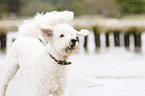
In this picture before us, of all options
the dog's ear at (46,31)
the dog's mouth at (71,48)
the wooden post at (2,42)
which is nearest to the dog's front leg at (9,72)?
the dog's ear at (46,31)

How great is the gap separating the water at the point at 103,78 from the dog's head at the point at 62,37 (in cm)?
249

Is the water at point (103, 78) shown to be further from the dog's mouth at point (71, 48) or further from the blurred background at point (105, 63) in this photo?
the dog's mouth at point (71, 48)

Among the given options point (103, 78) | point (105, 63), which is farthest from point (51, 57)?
point (105, 63)

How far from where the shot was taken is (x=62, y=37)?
4.91m

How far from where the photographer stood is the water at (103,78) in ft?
24.6

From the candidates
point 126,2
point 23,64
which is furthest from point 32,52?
point 126,2

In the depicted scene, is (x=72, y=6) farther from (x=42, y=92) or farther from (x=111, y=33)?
(x=42, y=92)

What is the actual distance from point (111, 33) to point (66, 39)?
48.0 feet

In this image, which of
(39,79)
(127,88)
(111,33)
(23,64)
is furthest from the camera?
(111,33)

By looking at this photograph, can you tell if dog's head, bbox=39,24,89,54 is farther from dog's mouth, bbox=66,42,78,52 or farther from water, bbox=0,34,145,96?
water, bbox=0,34,145,96

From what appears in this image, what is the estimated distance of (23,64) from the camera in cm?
579

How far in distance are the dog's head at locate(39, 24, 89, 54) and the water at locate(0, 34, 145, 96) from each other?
249 cm

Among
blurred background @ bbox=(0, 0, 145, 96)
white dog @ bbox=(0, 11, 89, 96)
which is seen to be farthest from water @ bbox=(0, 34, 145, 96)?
white dog @ bbox=(0, 11, 89, 96)

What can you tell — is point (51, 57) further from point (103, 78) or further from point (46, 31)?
point (103, 78)
